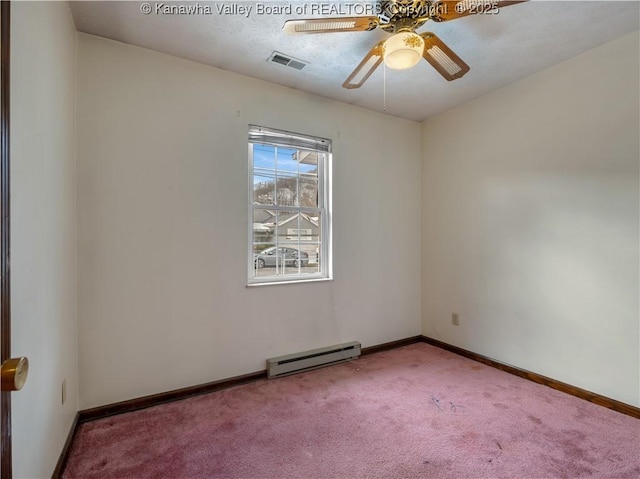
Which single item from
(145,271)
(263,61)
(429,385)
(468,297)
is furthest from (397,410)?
(263,61)

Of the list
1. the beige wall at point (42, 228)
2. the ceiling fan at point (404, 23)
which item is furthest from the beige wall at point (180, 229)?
the ceiling fan at point (404, 23)

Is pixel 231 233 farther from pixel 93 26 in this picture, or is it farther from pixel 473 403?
pixel 473 403

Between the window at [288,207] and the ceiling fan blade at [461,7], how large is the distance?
1584 millimetres

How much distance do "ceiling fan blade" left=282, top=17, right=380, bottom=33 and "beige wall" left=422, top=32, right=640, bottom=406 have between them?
6.09ft

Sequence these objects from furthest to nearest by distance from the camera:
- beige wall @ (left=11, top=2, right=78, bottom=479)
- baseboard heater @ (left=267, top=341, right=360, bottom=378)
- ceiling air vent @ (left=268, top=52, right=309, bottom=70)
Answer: baseboard heater @ (left=267, top=341, right=360, bottom=378)
ceiling air vent @ (left=268, top=52, right=309, bottom=70)
beige wall @ (left=11, top=2, right=78, bottom=479)

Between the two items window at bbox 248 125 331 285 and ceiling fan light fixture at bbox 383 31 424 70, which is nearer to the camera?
ceiling fan light fixture at bbox 383 31 424 70

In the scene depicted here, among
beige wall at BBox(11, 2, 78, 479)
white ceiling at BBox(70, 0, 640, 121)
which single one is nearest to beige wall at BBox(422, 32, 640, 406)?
white ceiling at BBox(70, 0, 640, 121)

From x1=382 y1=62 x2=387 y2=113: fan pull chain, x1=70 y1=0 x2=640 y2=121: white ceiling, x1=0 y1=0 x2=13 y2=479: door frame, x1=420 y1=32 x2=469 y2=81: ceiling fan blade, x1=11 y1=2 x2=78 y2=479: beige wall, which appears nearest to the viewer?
x1=0 y1=0 x2=13 y2=479: door frame

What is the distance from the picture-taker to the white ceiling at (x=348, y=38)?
1.90 m

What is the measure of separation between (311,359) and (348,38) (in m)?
2.59

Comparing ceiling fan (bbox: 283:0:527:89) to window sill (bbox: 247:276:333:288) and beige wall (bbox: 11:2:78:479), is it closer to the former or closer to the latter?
beige wall (bbox: 11:2:78:479)

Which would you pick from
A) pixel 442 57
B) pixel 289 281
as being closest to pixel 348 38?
pixel 442 57

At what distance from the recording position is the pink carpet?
163cm

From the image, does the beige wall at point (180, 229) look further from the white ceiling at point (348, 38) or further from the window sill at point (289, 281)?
the white ceiling at point (348, 38)
